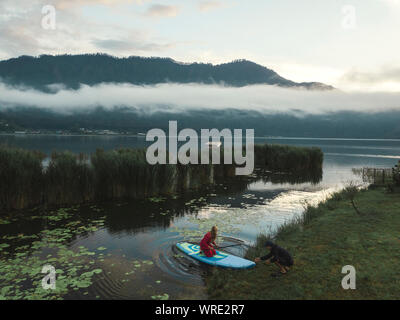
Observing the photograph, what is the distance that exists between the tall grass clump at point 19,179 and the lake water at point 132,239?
46.8 inches

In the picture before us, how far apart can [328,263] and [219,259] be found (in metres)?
3.65

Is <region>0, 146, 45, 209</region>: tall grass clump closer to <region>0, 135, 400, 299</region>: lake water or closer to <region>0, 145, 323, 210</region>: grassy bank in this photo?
<region>0, 145, 323, 210</region>: grassy bank

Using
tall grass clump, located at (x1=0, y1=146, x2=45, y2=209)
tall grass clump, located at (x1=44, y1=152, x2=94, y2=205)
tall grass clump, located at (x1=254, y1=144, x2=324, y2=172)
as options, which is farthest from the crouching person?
tall grass clump, located at (x1=254, y1=144, x2=324, y2=172)

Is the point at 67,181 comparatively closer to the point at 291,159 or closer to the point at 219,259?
the point at 219,259

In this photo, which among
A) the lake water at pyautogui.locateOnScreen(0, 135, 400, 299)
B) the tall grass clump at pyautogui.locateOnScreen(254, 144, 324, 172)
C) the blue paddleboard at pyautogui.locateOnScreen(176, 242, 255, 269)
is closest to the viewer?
the lake water at pyautogui.locateOnScreen(0, 135, 400, 299)

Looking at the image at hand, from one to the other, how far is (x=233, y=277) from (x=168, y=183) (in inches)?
546

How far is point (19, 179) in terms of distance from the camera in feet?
52.7

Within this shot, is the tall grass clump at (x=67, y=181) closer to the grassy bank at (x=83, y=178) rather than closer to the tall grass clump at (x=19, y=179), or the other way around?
the grassy bank at (x=83, y=178)

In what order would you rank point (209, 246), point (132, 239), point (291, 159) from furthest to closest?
point (291, 159)
point (132, 239)
point (209, 246)

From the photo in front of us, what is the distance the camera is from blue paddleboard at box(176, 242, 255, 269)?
31.6 ft

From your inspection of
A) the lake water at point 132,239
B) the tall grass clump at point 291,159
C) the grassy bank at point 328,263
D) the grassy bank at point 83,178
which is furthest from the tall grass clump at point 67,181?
the tall grass clump at point 291,159

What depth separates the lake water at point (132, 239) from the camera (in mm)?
8820

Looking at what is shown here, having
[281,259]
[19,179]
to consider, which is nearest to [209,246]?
[281,259]

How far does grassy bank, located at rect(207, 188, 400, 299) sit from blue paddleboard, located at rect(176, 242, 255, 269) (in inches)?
10.8
